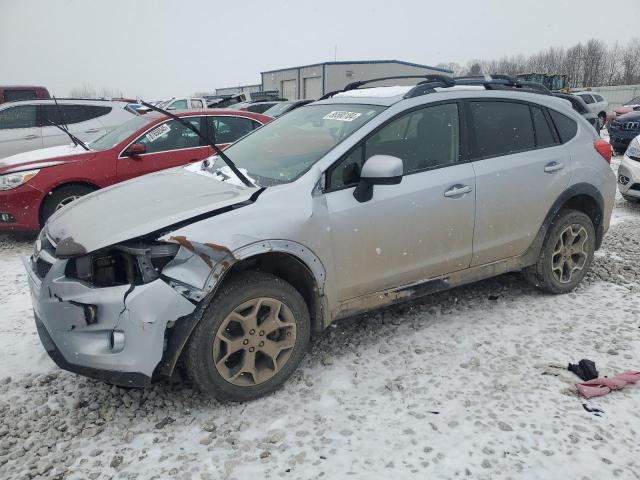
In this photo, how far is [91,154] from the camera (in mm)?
5836

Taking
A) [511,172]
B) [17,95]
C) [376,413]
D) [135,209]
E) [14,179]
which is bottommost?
[376,413]

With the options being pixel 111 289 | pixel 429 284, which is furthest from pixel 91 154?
pixel 429 284

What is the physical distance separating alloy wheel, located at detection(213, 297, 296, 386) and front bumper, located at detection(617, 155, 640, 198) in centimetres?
622

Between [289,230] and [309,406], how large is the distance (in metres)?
0.99

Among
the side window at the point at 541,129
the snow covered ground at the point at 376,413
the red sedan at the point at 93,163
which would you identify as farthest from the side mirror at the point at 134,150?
the side window at the point at 541,129

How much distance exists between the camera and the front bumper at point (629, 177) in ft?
22.3

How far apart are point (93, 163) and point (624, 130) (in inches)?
491

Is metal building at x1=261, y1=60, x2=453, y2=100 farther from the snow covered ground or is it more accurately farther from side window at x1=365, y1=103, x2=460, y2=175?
the snow covered ground

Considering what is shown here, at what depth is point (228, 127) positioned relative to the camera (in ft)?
22.3

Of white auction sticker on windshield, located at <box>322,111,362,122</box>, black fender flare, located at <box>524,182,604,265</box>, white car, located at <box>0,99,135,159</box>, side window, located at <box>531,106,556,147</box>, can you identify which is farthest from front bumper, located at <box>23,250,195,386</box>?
white car, located at <box>0,99,135,159</box>

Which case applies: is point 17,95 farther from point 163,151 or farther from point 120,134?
point 163,151

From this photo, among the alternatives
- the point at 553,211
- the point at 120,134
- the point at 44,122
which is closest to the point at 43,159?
the point at 120,134

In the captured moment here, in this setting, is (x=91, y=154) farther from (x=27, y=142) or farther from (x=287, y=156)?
(x=27, y=142)

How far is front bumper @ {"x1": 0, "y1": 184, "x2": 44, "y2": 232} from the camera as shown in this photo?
5.45 m
